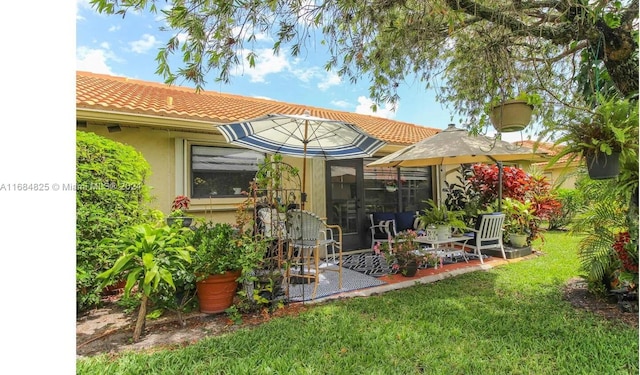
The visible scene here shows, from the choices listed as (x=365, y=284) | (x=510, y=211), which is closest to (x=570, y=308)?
(x=365, y=284)

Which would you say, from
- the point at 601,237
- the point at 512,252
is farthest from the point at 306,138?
the point at 512,252

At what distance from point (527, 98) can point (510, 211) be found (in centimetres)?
473

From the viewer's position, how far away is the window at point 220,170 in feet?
20.1

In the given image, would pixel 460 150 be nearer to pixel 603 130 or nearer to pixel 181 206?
pixel 603 130

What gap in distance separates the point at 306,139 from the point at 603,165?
348 centimetres

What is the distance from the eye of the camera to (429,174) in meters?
9.43

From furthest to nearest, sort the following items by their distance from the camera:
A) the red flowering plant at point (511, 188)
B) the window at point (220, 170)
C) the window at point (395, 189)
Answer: the window at point (395, 189), the red flowering plant at point (511, 188), the window at point (220, 170)

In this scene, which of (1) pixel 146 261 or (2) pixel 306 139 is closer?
(1) pixel 146 261

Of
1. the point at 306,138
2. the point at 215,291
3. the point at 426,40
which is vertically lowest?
the point at 215,291

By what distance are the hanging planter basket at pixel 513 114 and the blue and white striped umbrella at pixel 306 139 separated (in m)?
1.66

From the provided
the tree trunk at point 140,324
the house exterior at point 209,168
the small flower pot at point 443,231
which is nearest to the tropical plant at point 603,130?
the small flower pot at point 443,231

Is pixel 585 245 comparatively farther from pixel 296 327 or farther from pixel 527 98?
pixel 296 327

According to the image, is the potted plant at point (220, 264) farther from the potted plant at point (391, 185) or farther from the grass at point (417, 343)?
the potted plant at point (391, 185)

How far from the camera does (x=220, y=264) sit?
140 inches
